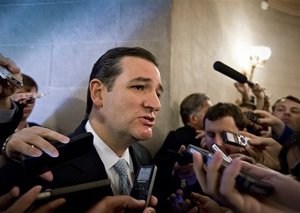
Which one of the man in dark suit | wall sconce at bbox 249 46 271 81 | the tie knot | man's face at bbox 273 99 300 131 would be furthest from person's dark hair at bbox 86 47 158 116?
wall sconce at bbox 249 46 271 81

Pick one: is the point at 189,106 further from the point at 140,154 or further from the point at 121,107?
the point at 121,107

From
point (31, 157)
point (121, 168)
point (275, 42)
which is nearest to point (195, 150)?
point (31, 157)

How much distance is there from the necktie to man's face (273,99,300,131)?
146 centimetres

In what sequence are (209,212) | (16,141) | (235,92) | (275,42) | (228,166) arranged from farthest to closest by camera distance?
(275,42), (235,92), (209,212), (16,141), (228,166)

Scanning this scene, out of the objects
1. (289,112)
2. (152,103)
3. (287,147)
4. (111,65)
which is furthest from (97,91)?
(289,112)

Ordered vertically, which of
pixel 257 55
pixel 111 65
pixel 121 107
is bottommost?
pixel 121 107

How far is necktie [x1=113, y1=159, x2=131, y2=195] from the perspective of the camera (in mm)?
1031

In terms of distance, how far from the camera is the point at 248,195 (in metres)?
0.59

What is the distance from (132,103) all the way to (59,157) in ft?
1.55

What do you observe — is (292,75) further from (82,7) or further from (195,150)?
(195,150)

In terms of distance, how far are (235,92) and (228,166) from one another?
8.90 feet

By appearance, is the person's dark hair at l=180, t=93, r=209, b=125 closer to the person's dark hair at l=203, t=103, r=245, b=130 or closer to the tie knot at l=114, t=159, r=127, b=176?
the person's dark hair at l=203, t=103, r=245, b=130

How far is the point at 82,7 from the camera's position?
2.06m

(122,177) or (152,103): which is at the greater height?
(152,103)
